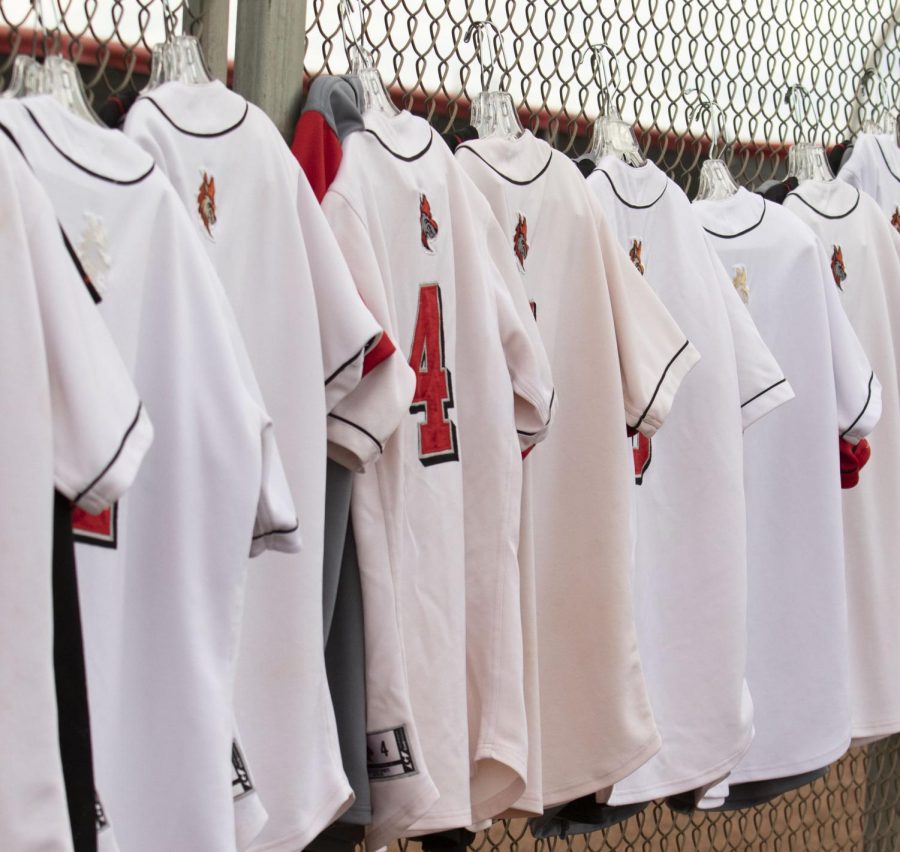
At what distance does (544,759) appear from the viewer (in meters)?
1.54

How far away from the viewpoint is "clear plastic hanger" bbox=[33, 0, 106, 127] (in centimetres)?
109

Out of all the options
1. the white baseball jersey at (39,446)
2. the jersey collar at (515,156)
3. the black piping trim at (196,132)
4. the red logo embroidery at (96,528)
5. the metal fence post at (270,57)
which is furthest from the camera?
the jersey collar at (515,156)

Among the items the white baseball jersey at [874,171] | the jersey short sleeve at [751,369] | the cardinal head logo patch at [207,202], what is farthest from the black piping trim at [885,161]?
the cardinal head logo patch at [207,202]

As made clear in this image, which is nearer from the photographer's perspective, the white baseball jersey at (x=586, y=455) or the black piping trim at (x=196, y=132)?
the black piping trim at (x=196, y=132)

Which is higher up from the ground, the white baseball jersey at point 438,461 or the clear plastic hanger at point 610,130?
the clear plastic hanger at point 610,130

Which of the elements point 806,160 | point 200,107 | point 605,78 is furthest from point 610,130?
point 200,107

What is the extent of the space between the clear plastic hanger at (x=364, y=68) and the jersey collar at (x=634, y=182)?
1.09 feet

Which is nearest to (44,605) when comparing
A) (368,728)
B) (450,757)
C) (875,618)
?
(368,728)

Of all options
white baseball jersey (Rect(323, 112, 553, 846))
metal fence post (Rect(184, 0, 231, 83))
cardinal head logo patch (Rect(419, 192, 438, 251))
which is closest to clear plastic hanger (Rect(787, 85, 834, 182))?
white baseball jersey (Rect(323, 112, 553, 846))

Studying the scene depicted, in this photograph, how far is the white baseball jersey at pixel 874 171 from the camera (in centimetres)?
211

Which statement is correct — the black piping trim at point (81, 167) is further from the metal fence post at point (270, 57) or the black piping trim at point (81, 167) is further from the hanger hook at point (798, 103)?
the hanger hook at point (798, 103)

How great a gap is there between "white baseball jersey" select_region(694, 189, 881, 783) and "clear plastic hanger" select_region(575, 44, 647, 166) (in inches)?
7.4

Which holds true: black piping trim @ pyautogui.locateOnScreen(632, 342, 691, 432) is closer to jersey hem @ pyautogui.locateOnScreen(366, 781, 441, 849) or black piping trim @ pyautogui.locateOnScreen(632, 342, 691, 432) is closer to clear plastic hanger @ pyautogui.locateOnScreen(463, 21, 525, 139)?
clear plastic hanger @ pyautogui.locateOnScreen(463, 21, 525, 139)

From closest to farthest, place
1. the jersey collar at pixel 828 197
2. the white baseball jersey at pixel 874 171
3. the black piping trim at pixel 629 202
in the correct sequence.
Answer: the black piping trim at pixel 629 202
the jersey collar at pixel 828 197
the white baseball jersey at pixel 874 171
